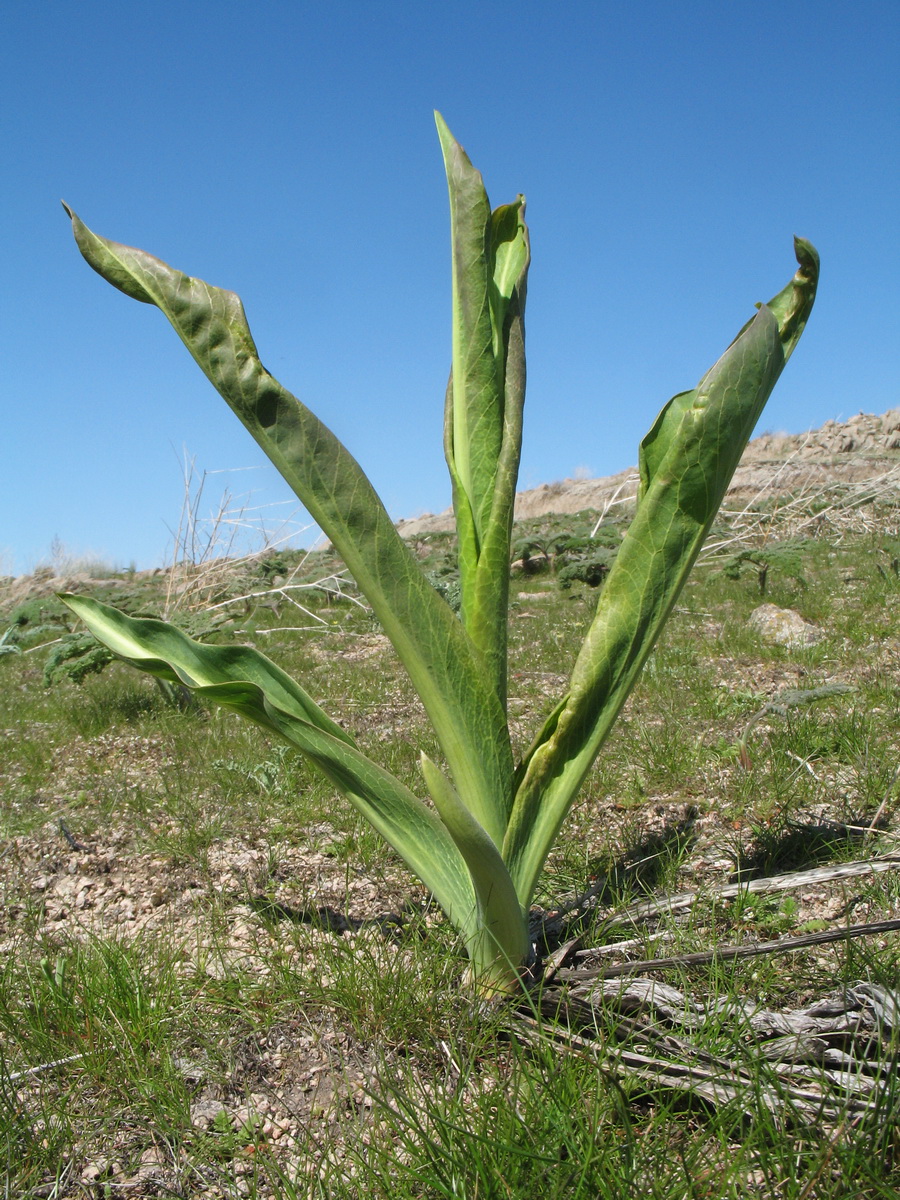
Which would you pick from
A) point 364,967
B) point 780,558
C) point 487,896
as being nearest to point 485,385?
point 487,896

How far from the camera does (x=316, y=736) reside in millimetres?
1447

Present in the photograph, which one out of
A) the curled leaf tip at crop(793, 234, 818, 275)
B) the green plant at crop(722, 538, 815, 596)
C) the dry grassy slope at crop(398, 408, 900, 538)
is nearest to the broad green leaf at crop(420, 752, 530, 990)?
the curled leaf tip at crop(793, 234, 818, 275)

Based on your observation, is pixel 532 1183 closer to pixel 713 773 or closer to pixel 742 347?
pixel 742 347

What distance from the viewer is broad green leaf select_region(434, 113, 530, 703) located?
4.96 ft

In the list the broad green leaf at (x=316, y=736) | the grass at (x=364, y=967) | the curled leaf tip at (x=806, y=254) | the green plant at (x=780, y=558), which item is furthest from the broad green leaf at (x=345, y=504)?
the green plant at (x=780, y=558)

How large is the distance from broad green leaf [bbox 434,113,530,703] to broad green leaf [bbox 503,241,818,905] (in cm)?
20

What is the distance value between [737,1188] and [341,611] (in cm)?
705

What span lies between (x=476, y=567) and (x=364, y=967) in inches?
33.3

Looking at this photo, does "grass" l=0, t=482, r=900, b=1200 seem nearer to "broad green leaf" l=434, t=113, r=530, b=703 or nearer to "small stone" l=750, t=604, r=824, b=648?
"broad green leaf" l=434, t=113, r=530, b=703

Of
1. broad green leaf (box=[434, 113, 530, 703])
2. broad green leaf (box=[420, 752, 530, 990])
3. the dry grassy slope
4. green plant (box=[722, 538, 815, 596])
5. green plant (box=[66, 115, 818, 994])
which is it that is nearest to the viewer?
broad green leaf (box=[420, 752, 530, 990])

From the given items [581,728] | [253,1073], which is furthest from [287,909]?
[581,728]

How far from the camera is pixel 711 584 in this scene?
7.62 m

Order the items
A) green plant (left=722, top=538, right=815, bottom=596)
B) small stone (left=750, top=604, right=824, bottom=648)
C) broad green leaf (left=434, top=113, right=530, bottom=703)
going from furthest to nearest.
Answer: green plant (left=722, top=538, right=815, bottom=596) < small stone (left=750, top=604, right=824, bottom=648) < broad green leaf (left=434, top=113, right=530, bottom=703)

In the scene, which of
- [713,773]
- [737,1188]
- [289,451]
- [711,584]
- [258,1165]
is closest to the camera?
[737,1188]
